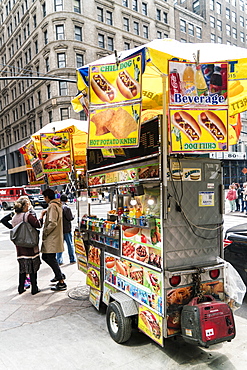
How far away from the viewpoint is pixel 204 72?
341 centimetres

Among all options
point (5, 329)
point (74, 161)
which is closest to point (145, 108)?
point (74, 161)

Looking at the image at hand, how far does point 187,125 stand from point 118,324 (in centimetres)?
259

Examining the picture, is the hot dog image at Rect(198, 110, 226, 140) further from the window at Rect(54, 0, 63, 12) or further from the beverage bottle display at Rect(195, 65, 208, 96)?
the window at Rect(54, 0, 63, 12)

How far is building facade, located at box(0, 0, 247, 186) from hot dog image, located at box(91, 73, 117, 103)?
24.1 meters

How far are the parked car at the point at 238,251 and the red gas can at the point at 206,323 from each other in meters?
1.98

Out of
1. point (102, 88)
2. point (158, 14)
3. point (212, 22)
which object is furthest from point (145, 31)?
point (102, 88)

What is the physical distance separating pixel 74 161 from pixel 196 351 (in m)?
4.77

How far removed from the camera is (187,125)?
3385 mm

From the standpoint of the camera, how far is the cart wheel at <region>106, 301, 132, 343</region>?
148 inches

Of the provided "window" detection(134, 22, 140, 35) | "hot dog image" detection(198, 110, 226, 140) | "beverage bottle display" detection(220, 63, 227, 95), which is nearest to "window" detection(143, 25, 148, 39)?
"window" detection(134, 22, 140, 35)

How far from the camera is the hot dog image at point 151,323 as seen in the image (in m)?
3.45

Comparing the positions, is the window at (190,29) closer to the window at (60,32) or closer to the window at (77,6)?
the window at (77,6)

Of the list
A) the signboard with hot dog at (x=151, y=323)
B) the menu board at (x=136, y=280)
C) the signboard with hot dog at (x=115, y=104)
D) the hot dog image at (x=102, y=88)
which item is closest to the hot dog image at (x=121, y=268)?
the menu board at (x=136, y=280)

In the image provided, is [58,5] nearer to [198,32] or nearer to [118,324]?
[198,32]
